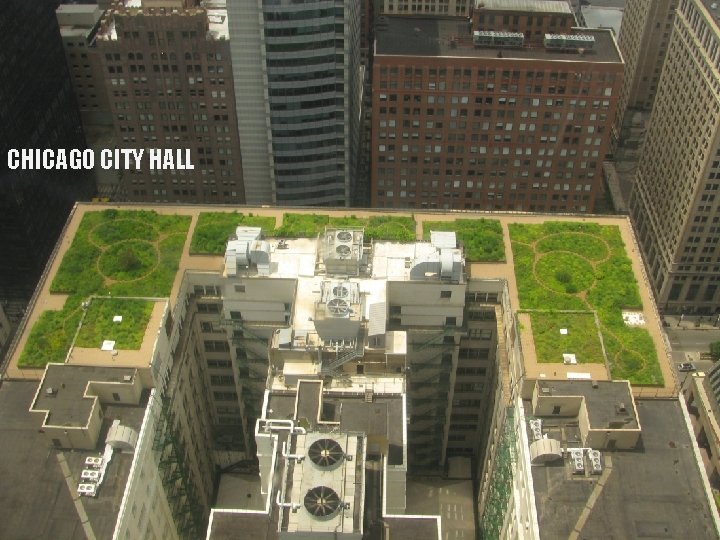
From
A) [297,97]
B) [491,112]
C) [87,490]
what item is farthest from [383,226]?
[87,490]

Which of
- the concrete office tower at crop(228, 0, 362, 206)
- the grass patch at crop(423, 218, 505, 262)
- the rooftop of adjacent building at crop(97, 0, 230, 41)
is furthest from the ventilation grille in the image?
the rooftop of adjacent building at crop(97, 0, 230, 41)

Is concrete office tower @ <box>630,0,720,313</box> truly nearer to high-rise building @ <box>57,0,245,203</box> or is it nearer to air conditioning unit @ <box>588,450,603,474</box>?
air conditioning unit @ <box>588,450,603,474</box>

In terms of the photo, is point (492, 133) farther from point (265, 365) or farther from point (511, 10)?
point (265, 365)

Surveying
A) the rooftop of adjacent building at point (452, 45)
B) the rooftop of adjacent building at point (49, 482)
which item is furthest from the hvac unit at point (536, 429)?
the rooftop of adjacent building at point (452, 45)

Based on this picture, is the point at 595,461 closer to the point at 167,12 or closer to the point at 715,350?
the point at 715,350

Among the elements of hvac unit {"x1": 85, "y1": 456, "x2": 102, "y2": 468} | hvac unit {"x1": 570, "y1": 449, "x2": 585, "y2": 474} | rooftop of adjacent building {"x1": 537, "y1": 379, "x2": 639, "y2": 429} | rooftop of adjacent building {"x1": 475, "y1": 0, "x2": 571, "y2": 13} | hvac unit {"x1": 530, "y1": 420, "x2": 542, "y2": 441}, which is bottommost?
hvac unit {"x1": 85, "y1": 456, "x2": 102, "y2": 468}

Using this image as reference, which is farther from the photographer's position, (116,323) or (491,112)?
(491,112)
